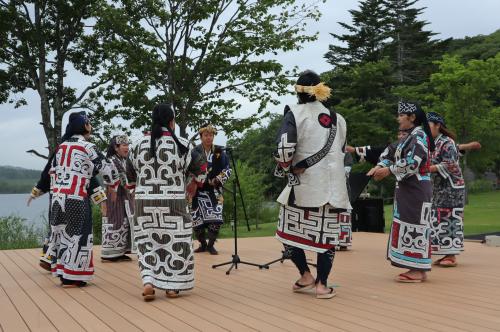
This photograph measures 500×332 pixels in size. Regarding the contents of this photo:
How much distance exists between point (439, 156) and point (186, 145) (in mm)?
3065

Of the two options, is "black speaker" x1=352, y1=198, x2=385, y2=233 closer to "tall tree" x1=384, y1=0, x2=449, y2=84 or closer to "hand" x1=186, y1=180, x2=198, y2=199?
"hand" x1=186, y1=180, x2=198, y2=199

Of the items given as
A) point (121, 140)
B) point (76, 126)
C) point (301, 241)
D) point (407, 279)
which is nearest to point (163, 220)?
point (301, 241)

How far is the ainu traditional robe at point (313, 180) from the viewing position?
4301mm

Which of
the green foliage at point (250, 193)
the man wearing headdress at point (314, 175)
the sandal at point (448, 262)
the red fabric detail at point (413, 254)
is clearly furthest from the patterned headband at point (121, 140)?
the green foliage at point (250, 193)

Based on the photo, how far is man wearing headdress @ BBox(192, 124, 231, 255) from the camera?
7012 millimetres

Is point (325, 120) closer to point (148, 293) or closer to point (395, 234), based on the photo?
point (395, 234)

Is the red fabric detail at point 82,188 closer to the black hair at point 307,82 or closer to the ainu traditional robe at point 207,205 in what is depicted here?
the black hair at point 307,82

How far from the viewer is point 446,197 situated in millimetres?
6254

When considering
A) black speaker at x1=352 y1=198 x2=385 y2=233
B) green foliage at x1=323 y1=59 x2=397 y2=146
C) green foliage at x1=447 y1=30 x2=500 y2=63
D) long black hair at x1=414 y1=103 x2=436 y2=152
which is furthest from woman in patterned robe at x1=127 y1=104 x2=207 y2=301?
green foliage at x1=447 y1=30 x2=500 y2=63

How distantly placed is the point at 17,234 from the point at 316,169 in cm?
742

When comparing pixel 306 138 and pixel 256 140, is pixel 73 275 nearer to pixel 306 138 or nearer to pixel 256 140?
pixel 306 138

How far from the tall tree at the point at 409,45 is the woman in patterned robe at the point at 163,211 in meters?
31.7

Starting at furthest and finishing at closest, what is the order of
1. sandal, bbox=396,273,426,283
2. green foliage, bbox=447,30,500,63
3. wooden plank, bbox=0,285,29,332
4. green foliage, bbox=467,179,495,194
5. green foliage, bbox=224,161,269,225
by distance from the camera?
green foliage, bbox=447,30,500,63, green foliage, bbox=467,179,495,194, green foliage, bbox=224,161,269,225, sandal, bbox=396,273,426,283, wooden plank, bbox=0,285,29,332

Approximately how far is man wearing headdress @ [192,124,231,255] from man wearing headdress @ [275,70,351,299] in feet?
8.57
